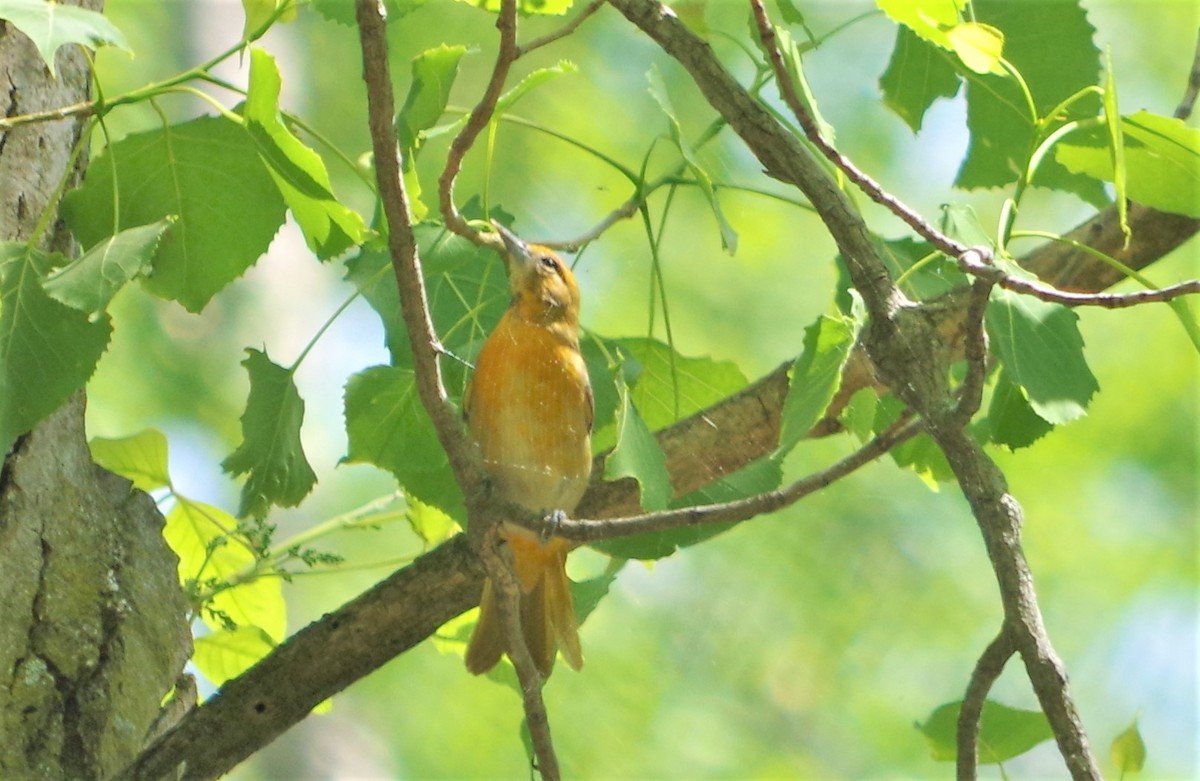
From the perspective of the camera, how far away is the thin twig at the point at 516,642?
1.83 meters

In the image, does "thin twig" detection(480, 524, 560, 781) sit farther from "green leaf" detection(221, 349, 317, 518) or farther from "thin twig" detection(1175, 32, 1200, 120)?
"thin twig" detection(1175, 32, 1200, 120)

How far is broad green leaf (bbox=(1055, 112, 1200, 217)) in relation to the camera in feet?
5.72

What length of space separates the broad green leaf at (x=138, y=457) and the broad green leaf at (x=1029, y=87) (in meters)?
1.60

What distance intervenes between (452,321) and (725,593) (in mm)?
4198

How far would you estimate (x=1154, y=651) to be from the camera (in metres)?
6.96

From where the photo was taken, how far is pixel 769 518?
20.3 feet

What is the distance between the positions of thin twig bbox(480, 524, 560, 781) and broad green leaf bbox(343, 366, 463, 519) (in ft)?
0.97

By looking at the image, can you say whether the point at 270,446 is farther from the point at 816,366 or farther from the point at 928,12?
the point at 928,12

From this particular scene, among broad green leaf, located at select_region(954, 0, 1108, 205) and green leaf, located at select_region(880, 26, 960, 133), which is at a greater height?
green leaf, located at select_region(880, 26, 960, 133)

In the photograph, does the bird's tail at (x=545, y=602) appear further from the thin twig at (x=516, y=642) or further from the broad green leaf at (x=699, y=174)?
the broad green leaf at (x=699, y=174)

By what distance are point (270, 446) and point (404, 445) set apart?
232 mm

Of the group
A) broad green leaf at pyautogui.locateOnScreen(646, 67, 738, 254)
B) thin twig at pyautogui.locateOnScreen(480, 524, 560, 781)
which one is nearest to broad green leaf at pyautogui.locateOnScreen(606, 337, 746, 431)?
broad green leaf at pyautogui.locateOnScreen(646, 67, 738, 254)

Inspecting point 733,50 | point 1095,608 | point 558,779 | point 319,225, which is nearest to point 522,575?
point 558,779

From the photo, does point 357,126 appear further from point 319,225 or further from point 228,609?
point 319,225
